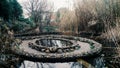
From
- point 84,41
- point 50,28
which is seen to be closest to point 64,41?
point 84,41

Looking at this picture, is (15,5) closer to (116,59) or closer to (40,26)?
(40,26)

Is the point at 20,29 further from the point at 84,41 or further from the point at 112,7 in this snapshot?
the point at 112,7

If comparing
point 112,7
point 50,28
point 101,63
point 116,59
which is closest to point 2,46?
point 101,63

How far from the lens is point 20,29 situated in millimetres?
17422

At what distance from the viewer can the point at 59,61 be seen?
8.24 meters

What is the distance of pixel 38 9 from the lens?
84.1 ft

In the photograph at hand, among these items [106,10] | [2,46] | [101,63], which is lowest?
[101,63]

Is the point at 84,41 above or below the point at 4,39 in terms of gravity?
below

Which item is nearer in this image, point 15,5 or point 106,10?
point 106,10

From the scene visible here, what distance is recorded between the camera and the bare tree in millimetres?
24781

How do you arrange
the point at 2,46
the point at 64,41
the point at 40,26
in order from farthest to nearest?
1. the point at 40,26
2. the point at 64,41
3. the point at 2,46

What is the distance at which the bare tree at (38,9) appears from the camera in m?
24.8

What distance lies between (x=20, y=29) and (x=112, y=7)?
9259 mm

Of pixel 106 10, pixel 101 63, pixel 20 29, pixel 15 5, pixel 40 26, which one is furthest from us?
pixel 40 26
